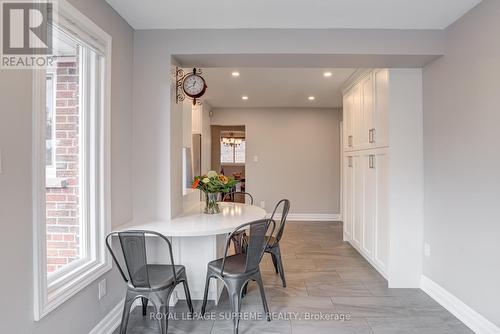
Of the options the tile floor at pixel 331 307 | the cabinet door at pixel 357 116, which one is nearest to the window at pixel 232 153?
the cabinet door at pixel 357 116

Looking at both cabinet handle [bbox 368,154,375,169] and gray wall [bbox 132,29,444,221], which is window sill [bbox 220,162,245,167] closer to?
cabinet handle [bbox 368,154,375,169]

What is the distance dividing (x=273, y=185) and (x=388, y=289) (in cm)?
388

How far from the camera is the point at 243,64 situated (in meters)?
3.08

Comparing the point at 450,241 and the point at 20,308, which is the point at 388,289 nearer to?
the point at 450,241

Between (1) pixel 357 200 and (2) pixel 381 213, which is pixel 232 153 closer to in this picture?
(1) pixel 357 200

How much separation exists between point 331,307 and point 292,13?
251 cm

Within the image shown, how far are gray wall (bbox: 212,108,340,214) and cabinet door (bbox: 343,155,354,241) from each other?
1710mm

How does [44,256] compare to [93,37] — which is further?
[93,37]

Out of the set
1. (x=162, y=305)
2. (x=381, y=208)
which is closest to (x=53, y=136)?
(x=162, y=305)

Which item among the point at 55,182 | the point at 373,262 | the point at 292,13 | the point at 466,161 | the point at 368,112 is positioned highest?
the point at 292,13

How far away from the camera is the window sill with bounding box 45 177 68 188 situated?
6.19ft

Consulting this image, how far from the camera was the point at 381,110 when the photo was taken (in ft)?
11.1

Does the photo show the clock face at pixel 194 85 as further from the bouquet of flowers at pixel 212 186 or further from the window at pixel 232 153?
the window at pixel 232 153

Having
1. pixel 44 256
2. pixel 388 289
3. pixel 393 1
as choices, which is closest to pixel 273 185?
pixel 388 289
